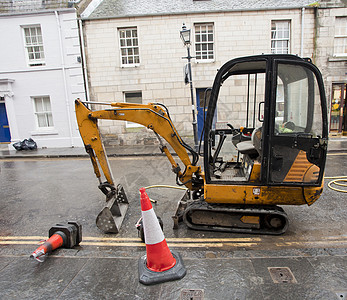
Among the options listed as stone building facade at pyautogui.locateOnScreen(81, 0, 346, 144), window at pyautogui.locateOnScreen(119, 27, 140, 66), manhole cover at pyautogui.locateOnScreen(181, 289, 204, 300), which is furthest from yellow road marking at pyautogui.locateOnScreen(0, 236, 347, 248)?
window at pyautogui.locateOnScreen(119, 27, 140, 66)

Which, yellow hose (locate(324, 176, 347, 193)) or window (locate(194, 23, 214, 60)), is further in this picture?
window (locate(194, 23, 214, 60))

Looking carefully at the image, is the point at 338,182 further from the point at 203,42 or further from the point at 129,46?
the point at 129,46

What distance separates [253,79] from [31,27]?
13247mm

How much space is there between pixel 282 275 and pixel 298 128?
1.97 metres

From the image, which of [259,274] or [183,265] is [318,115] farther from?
[183,265]

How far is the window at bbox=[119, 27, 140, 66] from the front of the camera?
12.4 m

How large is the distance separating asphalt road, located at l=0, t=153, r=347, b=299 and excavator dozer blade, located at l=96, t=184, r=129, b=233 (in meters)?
0.13

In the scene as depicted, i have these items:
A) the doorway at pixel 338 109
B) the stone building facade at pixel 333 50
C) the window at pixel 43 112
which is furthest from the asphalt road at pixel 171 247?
the stone building facade at pixel 333 50

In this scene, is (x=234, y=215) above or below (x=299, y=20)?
below

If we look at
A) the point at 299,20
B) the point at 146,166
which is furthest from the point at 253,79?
the point at 299,20

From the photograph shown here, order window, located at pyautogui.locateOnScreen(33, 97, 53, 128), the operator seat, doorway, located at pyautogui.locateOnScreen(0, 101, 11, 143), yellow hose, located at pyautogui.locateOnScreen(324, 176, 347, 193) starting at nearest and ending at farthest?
the operator seat < yellow hose, located at pyautogui.locateOnScreen(324, 176, 347, 193) < window, located at pyautogui.locateOnScreen(33, 97, 53, 128) < doorway, located at pyautogui.locateOnScreen(0, 101, 11, 143)

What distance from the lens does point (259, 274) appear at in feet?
8.80

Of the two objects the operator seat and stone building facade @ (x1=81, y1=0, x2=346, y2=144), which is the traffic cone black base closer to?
the operator seat

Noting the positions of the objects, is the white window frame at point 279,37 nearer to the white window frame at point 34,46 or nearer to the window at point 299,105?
the window at point 299,105
